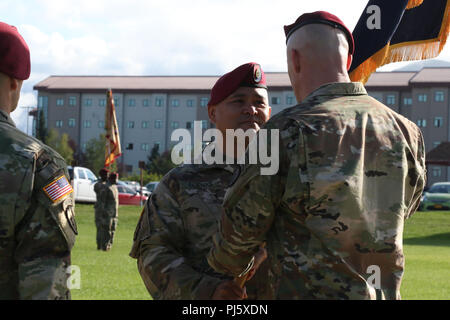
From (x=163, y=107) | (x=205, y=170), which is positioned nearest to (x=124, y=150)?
(x=163, y=107)

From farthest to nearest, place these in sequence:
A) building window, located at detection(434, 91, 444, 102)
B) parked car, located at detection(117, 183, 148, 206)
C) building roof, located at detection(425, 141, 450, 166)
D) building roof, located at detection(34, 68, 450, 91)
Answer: building roof, located at detection(34, 68, 450, 91) → building window, located at detection(434, 91, 444, 102) → building roof, located at detection(425, 141, 450, 166) → parked car, located at detection(117, 183, 148, 206)

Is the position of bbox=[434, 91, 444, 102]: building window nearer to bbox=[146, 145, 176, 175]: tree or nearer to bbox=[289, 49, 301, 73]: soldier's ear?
bbox=[146, 145, 176, 175]: tree

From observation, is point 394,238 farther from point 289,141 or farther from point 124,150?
point 124,150

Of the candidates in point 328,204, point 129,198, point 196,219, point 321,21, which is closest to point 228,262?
point 328,204

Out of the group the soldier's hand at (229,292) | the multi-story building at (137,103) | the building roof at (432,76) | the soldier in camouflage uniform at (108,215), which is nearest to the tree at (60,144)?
the multi-story building at (137,103)

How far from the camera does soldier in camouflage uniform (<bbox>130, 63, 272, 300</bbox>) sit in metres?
2.98

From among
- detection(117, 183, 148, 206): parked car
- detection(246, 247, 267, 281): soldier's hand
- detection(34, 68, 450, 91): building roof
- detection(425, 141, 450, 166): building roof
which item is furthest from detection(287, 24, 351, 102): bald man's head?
detection(34, 68, 450, 91): building roof

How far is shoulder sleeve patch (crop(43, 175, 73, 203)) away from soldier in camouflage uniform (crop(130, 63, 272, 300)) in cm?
62

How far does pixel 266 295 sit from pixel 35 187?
1.05 metres

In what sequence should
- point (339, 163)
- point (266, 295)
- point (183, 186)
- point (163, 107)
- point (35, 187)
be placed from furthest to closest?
point (163, 107), point (183, 186), point (266, 295), point (35, 187), point (339, 163)

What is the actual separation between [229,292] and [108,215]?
14.7 meters

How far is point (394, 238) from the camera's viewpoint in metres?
2.51

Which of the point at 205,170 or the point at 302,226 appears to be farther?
the point at 205,170

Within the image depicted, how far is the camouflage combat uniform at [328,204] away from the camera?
2.43m
